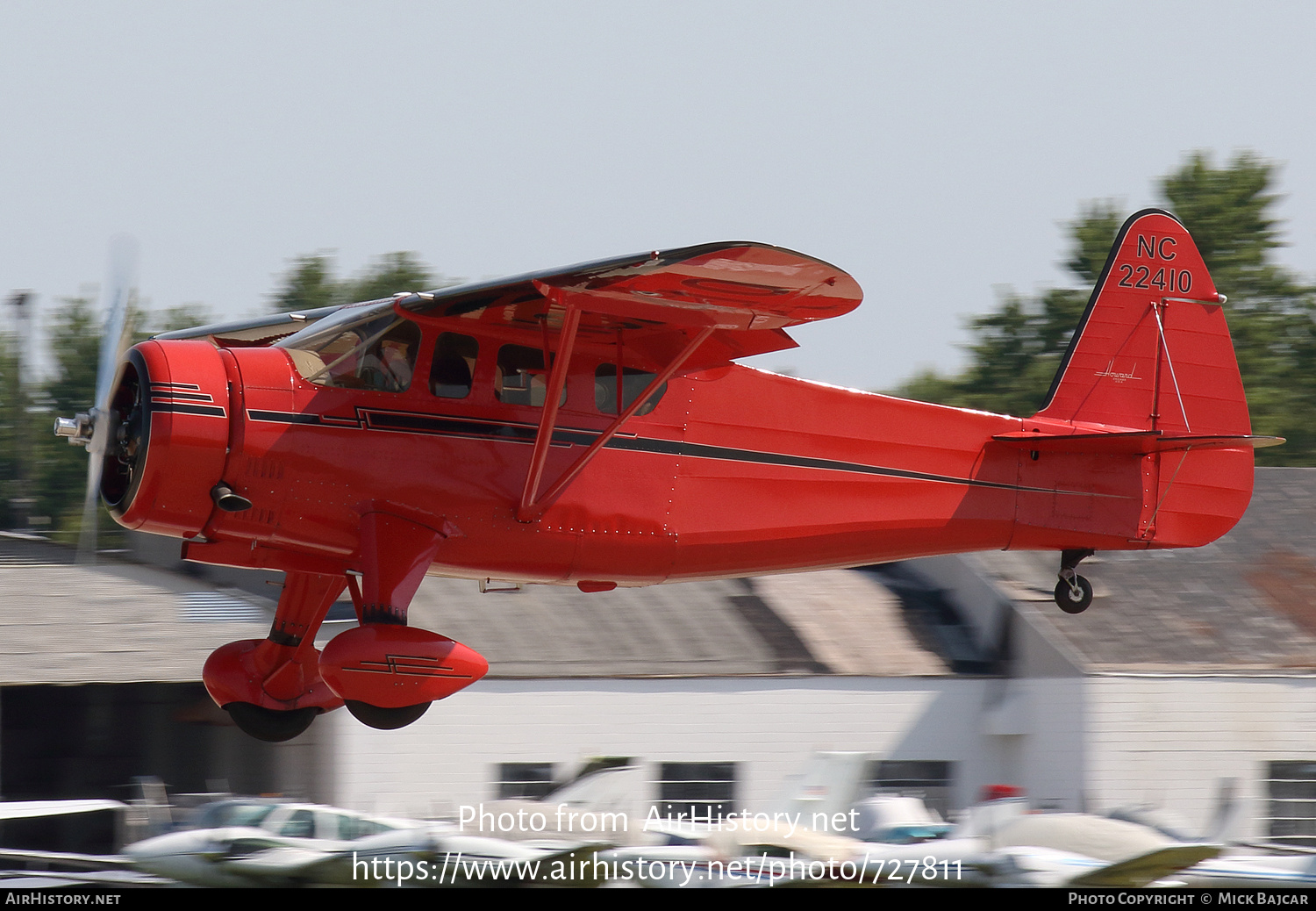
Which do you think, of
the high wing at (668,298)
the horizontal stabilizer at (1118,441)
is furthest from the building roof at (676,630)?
the high wing at (668,298)

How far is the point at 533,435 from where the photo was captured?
31.1 feet

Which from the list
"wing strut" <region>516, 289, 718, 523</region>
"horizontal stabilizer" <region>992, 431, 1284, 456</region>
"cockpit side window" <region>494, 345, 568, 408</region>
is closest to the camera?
"wing strut" <region>516, 289, 718, 523</region>

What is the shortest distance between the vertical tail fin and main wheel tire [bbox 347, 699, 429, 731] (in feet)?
18.0

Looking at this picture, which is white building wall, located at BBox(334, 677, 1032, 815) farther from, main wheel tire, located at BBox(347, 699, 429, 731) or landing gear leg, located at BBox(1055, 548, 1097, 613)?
main wheel tire, located at BBox(347, 699, 429, 731)

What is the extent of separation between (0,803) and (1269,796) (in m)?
15.4

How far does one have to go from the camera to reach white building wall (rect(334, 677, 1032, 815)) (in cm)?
1812

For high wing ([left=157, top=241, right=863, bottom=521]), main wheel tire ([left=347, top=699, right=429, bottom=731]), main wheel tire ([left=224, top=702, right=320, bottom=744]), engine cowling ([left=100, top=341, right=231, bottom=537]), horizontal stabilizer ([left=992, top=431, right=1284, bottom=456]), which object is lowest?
main wheel tire ([left=224, top=702, right=320, bottom=744])

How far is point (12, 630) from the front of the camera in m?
17.5

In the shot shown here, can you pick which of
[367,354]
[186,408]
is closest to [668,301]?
[367,354]

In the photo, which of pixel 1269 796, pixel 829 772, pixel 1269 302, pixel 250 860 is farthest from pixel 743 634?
pixel 1269 302

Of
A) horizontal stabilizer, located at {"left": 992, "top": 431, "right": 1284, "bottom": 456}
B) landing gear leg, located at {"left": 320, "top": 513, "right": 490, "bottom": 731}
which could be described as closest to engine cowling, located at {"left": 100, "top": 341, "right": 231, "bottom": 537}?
landing gear leg, located at {"left": 320, "top": 513, "right": 490, "bottom": 731}

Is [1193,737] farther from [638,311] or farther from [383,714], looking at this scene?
[383,714]

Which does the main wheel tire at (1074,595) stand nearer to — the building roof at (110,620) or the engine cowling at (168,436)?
the engine cowling at (168,436)

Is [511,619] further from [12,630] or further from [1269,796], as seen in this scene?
[1269,796]
